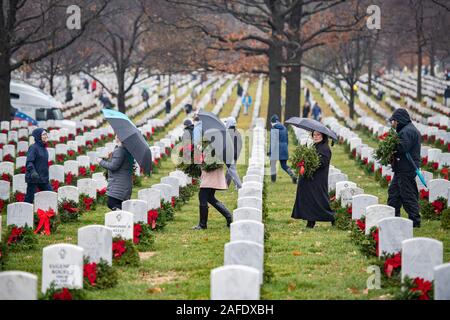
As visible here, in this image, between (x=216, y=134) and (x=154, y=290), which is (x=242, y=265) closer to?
(x=154, y=290)

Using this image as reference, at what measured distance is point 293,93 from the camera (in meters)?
46.8

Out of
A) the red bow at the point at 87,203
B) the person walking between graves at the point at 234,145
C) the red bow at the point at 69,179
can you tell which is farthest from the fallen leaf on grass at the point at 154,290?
the red bow at the point at 69,179

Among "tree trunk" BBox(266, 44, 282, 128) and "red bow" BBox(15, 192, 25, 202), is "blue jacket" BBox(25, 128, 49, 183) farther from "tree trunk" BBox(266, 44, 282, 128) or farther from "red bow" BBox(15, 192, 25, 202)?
"tree trunk" BBox(266, 44, 282, 128)

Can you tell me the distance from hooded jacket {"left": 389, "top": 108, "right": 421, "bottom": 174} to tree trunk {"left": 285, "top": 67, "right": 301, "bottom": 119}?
1119 inches

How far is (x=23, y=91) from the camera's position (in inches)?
1879

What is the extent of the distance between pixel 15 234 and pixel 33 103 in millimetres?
32352

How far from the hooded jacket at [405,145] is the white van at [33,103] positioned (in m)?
30.3

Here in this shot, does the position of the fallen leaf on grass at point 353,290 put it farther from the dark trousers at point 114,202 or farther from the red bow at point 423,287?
the dark trousers at point 114,202

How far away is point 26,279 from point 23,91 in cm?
3823

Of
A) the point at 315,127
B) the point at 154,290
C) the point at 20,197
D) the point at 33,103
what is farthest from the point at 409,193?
the point at 33,103

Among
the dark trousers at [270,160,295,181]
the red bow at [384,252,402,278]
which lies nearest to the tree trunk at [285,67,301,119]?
the dark trousers at [270,160,295,181]

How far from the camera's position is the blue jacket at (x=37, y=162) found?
755 inches
